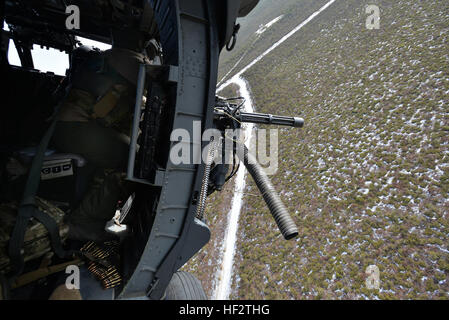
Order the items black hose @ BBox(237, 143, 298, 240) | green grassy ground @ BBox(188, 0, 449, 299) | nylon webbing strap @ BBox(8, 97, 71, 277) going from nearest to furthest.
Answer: nylon webbing strap @ BBox(8, 97, 71, 277)
black hose @ BBox(237, 143, 298, 240)
green grassy ground @ BBox(188, 0, 449, 299)

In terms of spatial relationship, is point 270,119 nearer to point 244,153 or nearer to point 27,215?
point 244,153

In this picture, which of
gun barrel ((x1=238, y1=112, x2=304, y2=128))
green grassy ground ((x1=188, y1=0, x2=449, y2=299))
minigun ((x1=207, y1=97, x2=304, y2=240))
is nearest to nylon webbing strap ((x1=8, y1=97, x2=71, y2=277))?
minigun ((x1=207, y1=97, x2=304, y2=240))

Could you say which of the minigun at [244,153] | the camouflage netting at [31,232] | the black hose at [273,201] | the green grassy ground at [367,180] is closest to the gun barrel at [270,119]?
the minigun at [244,153]

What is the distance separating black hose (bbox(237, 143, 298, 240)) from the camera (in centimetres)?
254

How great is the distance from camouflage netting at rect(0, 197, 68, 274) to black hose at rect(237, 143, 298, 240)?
2577mm

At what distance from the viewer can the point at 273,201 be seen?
2.86 m

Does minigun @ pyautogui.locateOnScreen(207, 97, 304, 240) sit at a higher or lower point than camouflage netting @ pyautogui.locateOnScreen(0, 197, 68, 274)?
higher

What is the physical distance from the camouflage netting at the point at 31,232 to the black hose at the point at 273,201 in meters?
2.58

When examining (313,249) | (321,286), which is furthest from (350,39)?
(321,286)

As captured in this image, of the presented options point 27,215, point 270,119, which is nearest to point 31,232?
point 27,215

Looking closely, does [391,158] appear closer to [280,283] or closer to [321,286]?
[321,286]

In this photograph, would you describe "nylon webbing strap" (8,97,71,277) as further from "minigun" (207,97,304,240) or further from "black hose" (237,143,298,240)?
"black hose" (237,143,298,240)

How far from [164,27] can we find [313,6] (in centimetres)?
5614

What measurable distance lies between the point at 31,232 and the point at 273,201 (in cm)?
284
